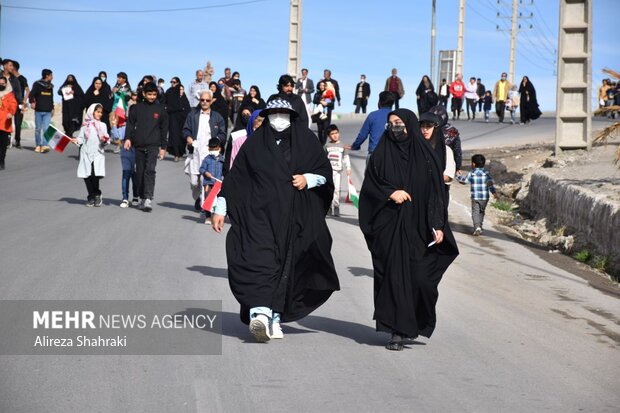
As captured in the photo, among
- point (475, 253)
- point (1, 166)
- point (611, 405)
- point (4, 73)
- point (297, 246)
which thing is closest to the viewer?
point (611, 405)

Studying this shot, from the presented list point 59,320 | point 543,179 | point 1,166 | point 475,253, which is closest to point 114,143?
point 1,166

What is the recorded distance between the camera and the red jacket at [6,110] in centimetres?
2391

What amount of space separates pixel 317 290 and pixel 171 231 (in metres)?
6.93

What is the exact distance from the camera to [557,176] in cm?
1945

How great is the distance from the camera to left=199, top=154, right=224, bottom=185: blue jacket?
55.3 feet

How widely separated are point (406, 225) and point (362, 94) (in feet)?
127

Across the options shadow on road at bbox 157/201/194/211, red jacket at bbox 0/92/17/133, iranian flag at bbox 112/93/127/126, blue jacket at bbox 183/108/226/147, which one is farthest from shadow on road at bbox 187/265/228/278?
iranian flag at bbox 112/93/127/126

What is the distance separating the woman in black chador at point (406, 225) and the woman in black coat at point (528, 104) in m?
33.1

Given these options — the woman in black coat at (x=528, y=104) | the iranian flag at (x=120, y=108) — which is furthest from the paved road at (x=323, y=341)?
the woman in black coat at (x=528, y=104)

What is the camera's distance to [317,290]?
29.0 feet

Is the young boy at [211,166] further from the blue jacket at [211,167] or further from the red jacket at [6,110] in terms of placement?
the red jacket at [6,110]

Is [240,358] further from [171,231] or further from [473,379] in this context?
[171,231]

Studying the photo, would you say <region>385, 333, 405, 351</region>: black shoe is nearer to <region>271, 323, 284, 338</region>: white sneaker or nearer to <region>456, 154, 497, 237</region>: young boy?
<region>271, 323, 284, 338</region>: white sneaker

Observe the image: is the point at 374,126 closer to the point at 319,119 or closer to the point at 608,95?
the point at 319,119
